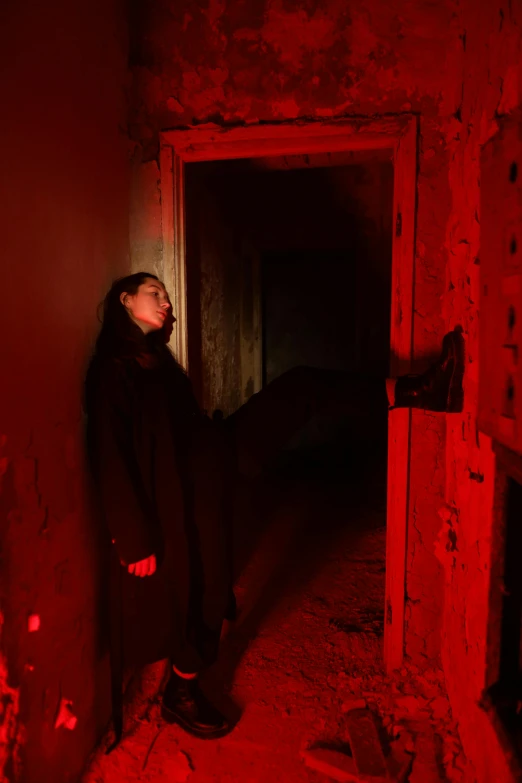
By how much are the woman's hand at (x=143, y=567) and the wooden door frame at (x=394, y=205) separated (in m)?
0.92

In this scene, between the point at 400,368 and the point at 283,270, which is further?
the point at 283,270

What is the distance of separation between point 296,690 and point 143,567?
90cm

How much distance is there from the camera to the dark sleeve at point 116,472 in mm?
1536

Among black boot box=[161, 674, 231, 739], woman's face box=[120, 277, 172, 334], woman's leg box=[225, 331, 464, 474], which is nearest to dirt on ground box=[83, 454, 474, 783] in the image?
black boot box=[161, 674, 231, 739]

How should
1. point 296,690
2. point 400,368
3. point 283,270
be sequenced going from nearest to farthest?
point 400,368
point 296,690
point 283,270

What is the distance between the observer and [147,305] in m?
1.75

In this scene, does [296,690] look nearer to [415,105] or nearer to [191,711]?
[191,711]

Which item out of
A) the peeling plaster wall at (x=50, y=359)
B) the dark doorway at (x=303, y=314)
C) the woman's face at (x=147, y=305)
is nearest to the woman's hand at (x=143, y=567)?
the peeling plaster wall at (x=50, y=359)

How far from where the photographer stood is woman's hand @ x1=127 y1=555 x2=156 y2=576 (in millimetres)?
1561

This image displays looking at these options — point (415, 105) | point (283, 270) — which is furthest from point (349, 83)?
point (283, 270)

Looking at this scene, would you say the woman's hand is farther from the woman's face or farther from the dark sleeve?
the woman's face

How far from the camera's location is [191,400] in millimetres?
1969

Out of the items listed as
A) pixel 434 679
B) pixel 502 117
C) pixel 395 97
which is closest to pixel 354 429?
pixel 434 679

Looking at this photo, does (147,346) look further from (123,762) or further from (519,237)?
(123,762)
